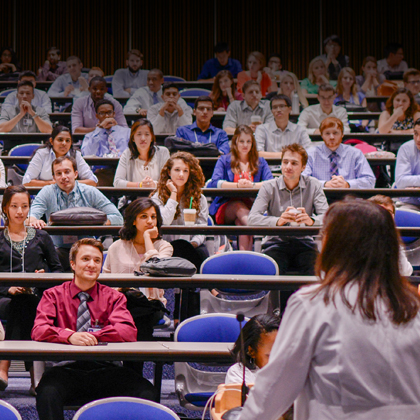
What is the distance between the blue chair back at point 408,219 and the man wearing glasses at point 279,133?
1609 mm

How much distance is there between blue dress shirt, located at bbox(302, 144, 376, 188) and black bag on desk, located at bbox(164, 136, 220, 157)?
81 cm

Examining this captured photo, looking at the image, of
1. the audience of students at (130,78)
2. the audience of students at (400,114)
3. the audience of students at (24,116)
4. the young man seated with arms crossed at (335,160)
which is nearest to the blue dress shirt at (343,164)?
the young man seated with arms crossed at (335,160)

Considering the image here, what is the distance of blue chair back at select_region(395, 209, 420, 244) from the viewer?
3.85 m

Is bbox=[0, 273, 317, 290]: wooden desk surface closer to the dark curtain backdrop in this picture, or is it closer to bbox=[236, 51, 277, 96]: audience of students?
bbox=[236, 51, 277, 96]: audience of students

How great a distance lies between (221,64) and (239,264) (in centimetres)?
541

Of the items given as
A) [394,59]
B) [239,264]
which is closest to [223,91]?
[394,59]

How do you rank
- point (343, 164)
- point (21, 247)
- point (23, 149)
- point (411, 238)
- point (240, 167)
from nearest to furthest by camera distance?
point (21, 247) → point (411, 238) → point (240, 167) → point (343, 164) → point (23, 149)

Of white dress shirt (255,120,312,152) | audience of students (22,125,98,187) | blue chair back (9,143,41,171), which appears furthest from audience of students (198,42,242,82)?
audience of students (22,125,98,187)

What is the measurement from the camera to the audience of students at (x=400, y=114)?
5.50 meters

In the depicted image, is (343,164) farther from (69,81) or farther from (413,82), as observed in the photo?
(69,81)

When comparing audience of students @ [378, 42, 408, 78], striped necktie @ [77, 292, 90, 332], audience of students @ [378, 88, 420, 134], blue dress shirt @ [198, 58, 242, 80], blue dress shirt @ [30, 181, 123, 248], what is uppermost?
audience of students @ [378, 42, 408, 78]

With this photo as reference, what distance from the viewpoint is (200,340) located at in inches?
106

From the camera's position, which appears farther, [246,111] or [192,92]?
[192,92]

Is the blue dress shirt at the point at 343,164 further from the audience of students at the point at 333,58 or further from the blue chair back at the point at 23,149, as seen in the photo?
the audience of students at the point at 333,58
